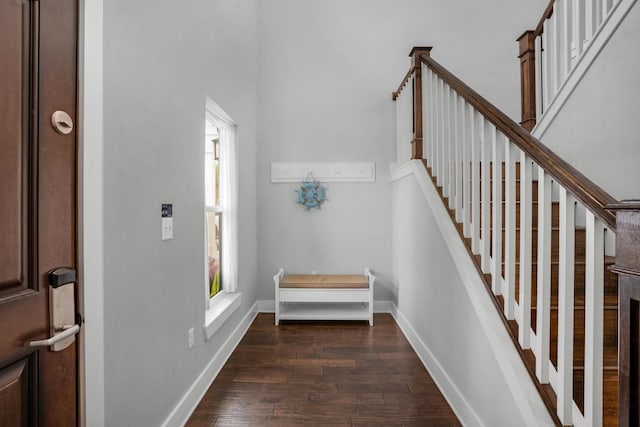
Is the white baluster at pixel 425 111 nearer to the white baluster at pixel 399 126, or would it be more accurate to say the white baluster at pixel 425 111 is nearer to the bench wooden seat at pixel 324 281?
the white baluster at pixel 399 126

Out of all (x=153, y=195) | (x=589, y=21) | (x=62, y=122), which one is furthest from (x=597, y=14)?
(x=62, y=122)

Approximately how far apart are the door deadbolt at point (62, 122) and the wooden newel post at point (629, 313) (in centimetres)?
138

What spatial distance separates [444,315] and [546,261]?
40.4 inches

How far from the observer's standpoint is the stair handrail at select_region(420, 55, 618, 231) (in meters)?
1.02

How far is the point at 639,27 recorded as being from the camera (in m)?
2.10

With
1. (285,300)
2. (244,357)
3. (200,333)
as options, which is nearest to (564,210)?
(200,333)

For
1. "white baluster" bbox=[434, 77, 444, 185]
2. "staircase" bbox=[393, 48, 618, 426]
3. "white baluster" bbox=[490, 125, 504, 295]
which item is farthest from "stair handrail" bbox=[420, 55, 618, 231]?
"white baluster" bbox=[434, 77, 444, 185]

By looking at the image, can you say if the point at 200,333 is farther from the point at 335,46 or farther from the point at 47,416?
the point at 335,46

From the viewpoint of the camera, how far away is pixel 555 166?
1.25 meters

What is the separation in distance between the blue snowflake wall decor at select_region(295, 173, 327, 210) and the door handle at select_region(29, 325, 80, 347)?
119 inches

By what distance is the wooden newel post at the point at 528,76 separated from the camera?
3078 mm

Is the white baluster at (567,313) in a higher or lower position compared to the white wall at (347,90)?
lower

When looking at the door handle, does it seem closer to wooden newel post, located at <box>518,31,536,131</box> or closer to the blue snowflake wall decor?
the blue snowflake wall decor

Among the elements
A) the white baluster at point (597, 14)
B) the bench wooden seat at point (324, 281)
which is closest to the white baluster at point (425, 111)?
the white baluster at point (597, 14)
